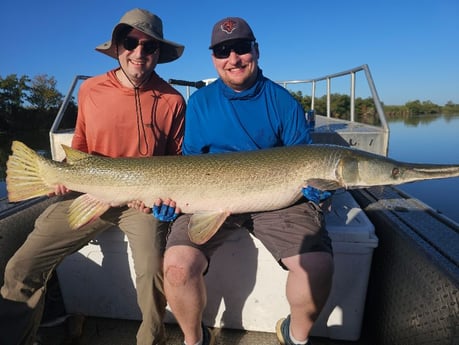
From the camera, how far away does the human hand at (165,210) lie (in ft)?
9.16

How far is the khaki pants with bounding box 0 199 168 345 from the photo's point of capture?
247 centimetres

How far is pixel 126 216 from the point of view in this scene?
118 inches

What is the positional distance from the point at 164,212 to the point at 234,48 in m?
1.72

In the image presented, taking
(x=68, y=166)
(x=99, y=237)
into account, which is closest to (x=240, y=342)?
(x=99, y=237)

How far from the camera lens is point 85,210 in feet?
9.38

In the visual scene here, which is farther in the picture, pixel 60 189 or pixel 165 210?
pixel 60 189

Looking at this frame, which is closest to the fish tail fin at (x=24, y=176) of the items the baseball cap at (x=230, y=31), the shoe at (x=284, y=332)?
the baseball cap at (x=230, y=31)

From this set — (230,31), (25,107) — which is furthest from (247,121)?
(25,107)

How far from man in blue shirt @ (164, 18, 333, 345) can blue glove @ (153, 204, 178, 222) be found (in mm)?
90

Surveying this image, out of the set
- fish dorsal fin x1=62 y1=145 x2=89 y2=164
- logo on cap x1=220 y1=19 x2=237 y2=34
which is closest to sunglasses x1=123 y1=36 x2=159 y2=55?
logo on cap x1=220 y1=19 x2=237 y2=34

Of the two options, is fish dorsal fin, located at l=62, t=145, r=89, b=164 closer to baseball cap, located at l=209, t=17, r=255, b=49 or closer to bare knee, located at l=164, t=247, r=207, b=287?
bare knee, located at l=164, t=247, r=207, b=287

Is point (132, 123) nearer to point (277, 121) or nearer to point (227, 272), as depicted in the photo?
point (277, 121)

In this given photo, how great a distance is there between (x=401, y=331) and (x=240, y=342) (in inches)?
54.2

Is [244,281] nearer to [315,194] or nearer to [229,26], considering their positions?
[315,194]
